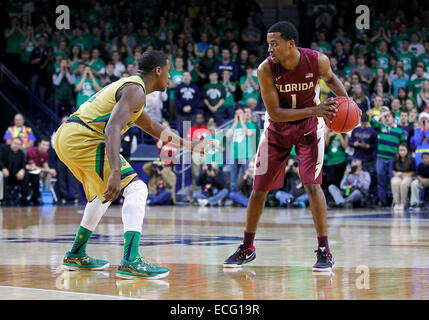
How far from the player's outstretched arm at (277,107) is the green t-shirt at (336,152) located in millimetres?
9654

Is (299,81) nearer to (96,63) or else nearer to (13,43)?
(96,63)

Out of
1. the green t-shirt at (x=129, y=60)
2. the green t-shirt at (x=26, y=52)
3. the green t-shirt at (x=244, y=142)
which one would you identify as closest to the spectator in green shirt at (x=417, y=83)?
the green t-shirt at (x=244, y=142)

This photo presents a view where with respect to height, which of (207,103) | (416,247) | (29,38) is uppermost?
(29,38)

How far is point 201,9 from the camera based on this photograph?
1961cm

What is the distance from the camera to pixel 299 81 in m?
5.73

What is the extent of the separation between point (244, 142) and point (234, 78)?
2.24m

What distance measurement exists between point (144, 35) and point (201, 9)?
222 cm

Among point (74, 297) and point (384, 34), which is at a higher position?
point (384, 34)

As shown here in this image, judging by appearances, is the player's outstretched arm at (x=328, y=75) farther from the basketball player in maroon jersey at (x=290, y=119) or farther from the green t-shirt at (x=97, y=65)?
the green t-shirt at (x=97, y=65)

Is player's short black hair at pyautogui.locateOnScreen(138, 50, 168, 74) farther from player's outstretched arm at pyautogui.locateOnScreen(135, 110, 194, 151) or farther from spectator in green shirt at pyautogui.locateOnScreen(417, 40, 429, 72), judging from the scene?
spectator in green shirt at pyautogui.locateOnScreen(417, 40, 429, 72)

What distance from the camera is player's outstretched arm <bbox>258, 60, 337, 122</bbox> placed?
5.46 metres

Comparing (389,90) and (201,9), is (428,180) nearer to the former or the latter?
(389,90)

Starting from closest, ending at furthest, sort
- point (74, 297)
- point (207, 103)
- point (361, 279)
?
point (74, 297)
point (361, 279)
point (207, 103)
